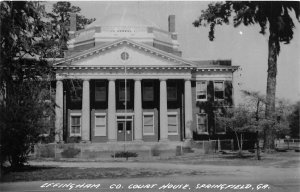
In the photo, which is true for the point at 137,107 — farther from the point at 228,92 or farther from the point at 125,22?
the point at 125,22

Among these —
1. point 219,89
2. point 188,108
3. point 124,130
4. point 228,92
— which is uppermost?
point 219,89

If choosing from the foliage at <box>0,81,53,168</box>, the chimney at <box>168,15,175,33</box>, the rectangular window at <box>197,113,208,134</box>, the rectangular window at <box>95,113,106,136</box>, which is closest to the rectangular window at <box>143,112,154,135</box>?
the rectangular window at <box>95,113,106,136</box>

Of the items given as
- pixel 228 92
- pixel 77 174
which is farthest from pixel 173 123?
→ pixel 77 174

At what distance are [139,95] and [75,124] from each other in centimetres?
651

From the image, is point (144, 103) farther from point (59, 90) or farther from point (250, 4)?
point (250, 4)

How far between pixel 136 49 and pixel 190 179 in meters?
25.0

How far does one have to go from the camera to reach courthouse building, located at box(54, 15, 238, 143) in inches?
1599

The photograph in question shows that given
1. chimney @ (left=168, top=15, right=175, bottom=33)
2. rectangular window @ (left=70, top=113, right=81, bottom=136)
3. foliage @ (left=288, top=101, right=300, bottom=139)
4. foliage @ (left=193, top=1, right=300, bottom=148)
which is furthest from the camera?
chimney @ (left=168, top=15, right=175, bottom=33)

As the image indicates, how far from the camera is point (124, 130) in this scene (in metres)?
Answer: 42.1

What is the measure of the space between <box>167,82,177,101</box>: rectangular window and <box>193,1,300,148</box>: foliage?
43.5ft

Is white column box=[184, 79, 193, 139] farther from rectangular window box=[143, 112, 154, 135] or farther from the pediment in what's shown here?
rectangular window box=[143, 112, 154, 135]

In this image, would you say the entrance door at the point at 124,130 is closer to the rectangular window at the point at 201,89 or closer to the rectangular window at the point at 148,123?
the rectangular window at the point at 148,123

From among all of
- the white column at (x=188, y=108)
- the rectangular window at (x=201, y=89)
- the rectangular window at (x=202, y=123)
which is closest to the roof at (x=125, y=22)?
the rectangular window at (x=201, y=89)

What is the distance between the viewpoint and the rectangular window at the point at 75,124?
41531 millimetres
